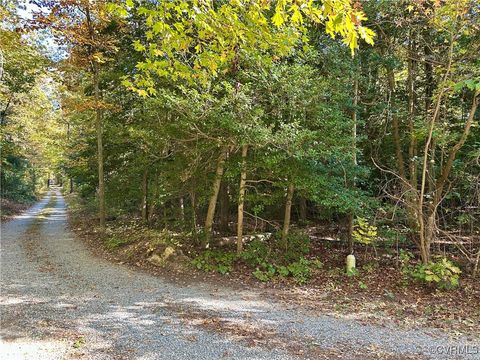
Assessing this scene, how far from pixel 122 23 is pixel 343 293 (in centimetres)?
953

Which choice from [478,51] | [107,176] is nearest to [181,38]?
[478,51]

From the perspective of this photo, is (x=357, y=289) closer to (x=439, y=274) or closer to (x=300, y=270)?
(x=300, y=270)

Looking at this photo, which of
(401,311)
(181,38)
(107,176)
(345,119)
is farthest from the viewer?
(107,176)

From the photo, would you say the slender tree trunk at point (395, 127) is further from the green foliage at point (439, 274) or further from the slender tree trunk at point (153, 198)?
the slender tree trunk at point (153, 198)

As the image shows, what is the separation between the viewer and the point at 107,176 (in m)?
12.1

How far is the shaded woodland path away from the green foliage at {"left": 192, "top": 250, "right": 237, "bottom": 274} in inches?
39.9

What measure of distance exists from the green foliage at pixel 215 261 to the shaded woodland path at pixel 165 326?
1014 mm

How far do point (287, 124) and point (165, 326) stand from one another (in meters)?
3.89

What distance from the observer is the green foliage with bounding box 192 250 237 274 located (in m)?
7.11

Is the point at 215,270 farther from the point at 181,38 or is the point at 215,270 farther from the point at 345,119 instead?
the point at 181,38

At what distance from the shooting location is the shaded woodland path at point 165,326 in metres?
3.61

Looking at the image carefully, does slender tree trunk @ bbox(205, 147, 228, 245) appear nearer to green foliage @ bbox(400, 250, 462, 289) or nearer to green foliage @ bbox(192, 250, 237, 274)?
green foliage @ bbox(192, 250, 237, 274)

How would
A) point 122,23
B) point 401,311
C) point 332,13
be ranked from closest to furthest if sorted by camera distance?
point 332,13 → point 401,311 → point 122,23

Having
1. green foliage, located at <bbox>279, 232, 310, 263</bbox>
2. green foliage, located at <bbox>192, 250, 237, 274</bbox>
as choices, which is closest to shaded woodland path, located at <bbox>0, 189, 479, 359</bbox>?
green foliage, located at <bbox>192, 250, 237, 274</bbox>
